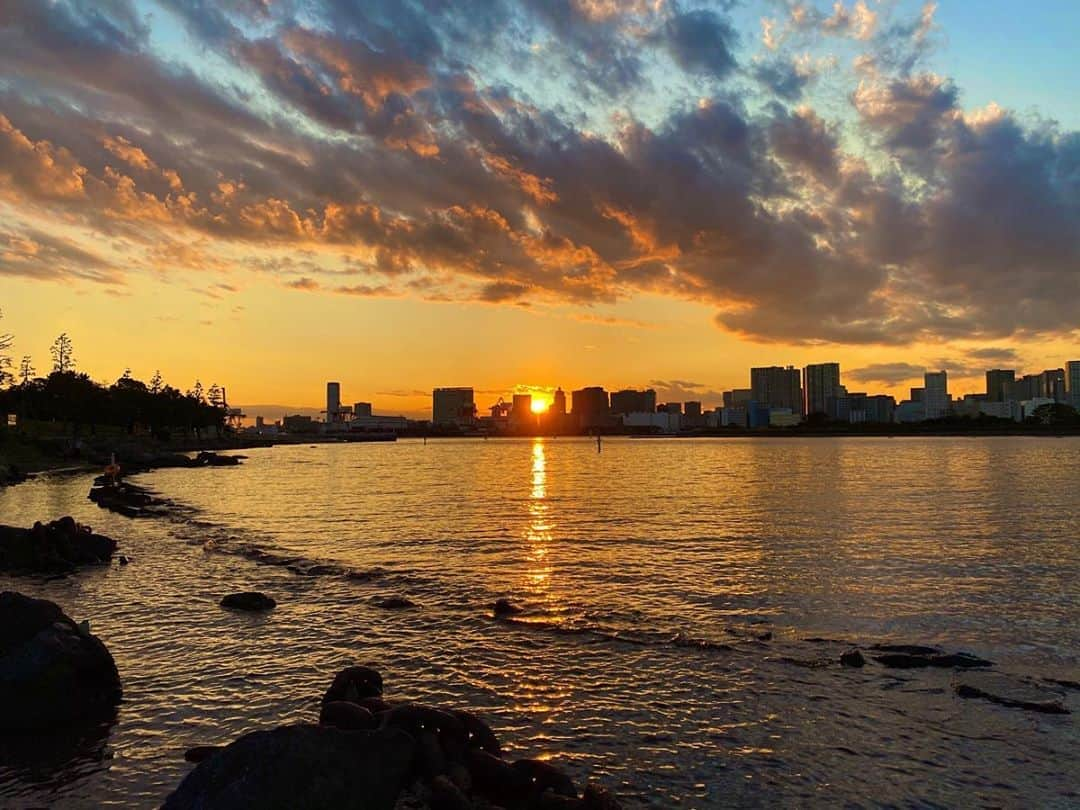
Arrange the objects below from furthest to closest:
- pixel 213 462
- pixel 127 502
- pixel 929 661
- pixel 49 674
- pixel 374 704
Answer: pixel 213 462
pixel 127 502
pixel 929 661
pixel 49 674
pixel 374 704

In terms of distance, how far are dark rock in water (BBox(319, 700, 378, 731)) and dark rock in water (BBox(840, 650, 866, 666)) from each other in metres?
11.3

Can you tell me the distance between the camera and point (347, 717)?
1115 centimetres

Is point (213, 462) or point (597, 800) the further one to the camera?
point (213, 462)

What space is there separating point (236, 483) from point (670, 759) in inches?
3218

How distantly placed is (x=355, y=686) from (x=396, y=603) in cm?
948

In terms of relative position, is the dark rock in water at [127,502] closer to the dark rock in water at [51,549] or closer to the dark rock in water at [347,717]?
the dark rock in water at [51,549]

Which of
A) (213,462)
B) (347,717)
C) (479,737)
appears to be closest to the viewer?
(479,737)

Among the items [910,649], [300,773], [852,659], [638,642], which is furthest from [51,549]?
[910,649]

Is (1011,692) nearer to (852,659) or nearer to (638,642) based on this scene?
(852,659)

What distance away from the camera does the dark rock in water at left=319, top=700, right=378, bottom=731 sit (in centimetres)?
1105

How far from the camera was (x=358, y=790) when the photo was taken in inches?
360

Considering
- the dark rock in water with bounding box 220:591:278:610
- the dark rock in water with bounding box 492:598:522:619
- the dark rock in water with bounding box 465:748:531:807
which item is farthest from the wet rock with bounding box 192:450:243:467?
the dark rock in water with bounding box 465:748:531:807

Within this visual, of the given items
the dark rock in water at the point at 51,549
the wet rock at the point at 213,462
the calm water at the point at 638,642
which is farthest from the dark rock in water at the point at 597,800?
the wet rock at the point at 213,462

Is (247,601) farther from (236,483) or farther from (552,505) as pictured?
(236,483)
